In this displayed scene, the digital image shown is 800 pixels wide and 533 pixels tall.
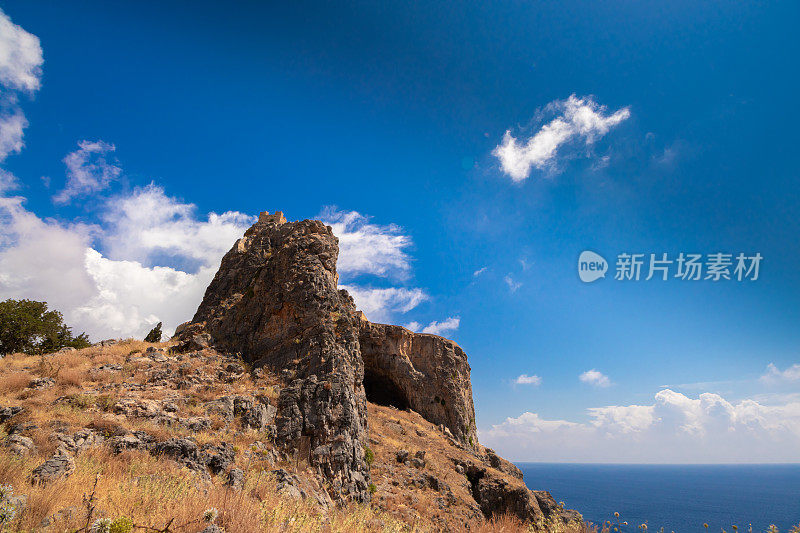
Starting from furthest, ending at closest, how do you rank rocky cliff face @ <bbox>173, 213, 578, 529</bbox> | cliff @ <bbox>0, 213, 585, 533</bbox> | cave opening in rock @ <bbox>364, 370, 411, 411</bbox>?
cave opening in rock @ <bbox>364, 370, 411, 411</bbox> < rocky cliff face @ <bbox>173, 213, 578, 529</bbox> < cliff @ <bbox>0, 213, 585, 533</bbox>

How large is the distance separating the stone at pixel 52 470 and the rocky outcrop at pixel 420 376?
33007 millimetres

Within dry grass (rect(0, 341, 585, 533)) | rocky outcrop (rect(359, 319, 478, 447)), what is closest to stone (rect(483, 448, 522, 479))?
rocky outcrop (rect(359, 319, 478, 447))

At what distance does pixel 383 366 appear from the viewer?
39.9 metres

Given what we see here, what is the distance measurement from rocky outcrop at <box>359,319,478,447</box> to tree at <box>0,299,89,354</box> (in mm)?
28834

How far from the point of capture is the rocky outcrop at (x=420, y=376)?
3850 cm

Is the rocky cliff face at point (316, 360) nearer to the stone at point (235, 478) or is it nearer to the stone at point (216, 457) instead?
the stone at point (216, 457)

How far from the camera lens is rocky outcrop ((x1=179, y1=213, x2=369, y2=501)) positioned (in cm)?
1562

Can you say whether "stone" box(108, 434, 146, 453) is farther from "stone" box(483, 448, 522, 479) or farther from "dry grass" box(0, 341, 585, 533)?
"stone" box(483, 448, 522, 479)

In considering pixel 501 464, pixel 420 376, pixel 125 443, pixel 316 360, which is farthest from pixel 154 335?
pixel 501 464

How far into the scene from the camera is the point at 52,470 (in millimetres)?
6715

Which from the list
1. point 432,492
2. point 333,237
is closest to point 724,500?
point 432,492

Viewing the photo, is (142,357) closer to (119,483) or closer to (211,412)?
(211,412)

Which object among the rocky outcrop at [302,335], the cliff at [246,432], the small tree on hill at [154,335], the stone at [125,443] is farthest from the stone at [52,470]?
the small tree on hill at [154,335]

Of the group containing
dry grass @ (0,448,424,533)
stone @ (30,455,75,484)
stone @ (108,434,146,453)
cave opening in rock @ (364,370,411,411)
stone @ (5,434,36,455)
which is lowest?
cave opening in rock @ (364,370,411,411)
